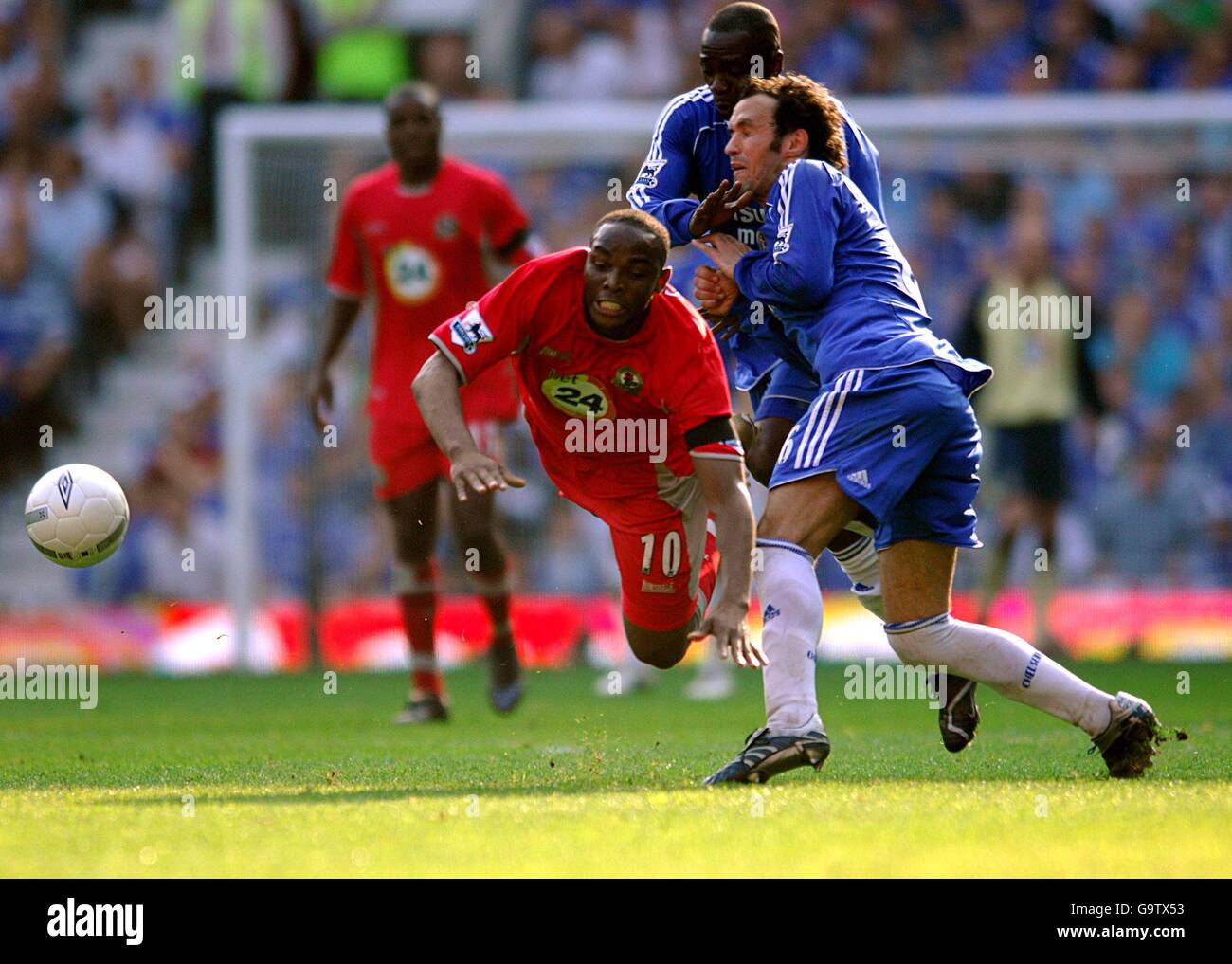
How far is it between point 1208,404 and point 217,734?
844 cm

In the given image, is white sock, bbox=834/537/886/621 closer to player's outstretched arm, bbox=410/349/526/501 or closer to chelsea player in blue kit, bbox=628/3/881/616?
chelsea player in blue kit, bbox=628/3/881/616

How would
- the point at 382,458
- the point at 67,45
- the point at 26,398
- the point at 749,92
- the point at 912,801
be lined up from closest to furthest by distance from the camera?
the point at 912,801 < the point at 749,92 < the point at 382,458 < the point at 26,398 < the point at 67,45

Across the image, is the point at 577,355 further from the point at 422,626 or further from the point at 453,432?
the point at 422,626

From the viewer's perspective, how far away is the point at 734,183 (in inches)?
258

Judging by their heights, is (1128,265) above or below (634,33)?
below

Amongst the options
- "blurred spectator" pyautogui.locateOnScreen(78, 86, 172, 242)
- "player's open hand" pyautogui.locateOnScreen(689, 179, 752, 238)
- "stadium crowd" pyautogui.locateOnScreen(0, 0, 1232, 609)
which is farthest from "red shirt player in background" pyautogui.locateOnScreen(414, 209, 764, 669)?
"blurred spectator" pyautogui.locateOnScreen(78, 86, 172, 242)

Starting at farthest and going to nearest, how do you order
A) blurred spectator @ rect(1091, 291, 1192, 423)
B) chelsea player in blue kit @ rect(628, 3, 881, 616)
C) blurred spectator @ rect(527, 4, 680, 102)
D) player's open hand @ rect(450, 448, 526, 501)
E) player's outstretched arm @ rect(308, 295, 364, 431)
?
blurred spectator @ rect(527, 4, 680, 102)
blurred spectator @ rect(1091, 291, 1192, 423)
player's outstretched arm @ rect(308, 295, 364, 431)
chelsea player in blue kit @ rect(628, 3, 881, 616)
player's open hand @ rect(450, 448, 526, 501)

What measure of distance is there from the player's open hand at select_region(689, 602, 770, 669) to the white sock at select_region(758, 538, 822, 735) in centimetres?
28

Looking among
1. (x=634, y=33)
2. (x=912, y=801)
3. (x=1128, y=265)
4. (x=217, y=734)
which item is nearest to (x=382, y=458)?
(x=217, y=734)

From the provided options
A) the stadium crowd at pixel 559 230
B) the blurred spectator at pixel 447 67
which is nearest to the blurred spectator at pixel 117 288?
the stadium crowd at pixel 559 230

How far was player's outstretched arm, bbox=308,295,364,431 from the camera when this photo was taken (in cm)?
962

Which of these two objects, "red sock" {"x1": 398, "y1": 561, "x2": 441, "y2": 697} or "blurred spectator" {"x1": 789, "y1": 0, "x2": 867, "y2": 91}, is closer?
"red sock" {"x1": 398, "y1": 561, "x2": 441, "y2": 697}
